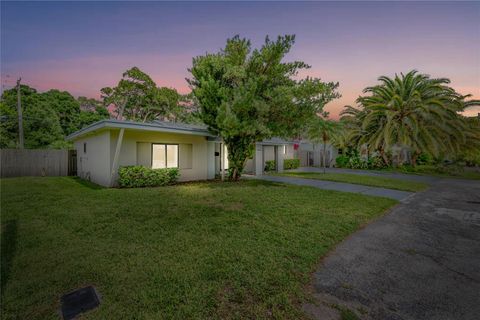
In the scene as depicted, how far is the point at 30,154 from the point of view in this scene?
41.1 feet

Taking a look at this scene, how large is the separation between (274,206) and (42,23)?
1202 centimetres

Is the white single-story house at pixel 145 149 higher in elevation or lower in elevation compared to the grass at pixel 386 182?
higher

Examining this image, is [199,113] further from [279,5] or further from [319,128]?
[319,128]

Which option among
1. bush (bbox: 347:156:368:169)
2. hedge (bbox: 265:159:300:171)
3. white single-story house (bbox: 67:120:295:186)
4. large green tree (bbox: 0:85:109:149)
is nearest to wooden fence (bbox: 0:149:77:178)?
white single-story house (bbox: 67:120:295:186)

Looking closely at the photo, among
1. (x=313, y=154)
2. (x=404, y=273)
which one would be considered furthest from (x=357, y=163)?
(x=404, y=273)

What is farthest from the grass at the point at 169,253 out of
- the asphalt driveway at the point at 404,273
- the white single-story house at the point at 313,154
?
the white single-story house at the point at 313,154

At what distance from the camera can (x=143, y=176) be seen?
29.3 ft

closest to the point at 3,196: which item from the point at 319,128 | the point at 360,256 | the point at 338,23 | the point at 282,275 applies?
the point at 282,275

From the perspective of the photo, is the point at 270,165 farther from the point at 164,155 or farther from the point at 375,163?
the point at 375,163

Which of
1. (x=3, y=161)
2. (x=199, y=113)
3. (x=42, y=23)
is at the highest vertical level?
(x=42, y=23)

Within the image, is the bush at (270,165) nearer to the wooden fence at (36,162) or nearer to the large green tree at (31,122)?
the wooden fence at (36,162)

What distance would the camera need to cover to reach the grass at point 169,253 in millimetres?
2156

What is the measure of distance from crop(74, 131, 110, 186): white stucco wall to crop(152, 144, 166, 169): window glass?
1.89m

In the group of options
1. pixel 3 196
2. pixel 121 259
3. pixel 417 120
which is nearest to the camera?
pixel 121 259
